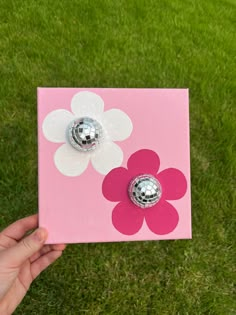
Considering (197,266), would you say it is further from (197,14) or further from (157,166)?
(197,14)

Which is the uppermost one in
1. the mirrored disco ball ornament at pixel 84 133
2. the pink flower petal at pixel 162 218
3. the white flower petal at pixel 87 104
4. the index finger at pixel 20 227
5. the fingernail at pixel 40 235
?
the white flower petal at pixel 87 104

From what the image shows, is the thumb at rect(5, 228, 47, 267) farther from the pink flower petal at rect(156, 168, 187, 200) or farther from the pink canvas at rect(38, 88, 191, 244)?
the pink flower petal at rect(156, 168, 187, 200)

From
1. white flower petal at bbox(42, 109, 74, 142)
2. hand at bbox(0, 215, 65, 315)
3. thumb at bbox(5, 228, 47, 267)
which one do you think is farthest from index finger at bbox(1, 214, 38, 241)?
white flower petal at bbox(42, 109, 74, 142)

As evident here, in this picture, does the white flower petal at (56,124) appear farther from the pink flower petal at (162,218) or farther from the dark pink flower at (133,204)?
the pink flower petal at (162,218)

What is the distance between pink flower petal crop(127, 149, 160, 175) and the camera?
114 centimetres

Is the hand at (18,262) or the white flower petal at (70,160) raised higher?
the white flower petal at (70,160)

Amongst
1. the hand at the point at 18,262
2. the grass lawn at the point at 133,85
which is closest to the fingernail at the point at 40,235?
the hand at the point at 18,262

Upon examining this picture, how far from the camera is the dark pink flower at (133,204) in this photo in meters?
1.13

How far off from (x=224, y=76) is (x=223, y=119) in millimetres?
280

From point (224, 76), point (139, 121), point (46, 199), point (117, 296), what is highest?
point (224, 76)

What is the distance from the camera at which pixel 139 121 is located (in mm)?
1144

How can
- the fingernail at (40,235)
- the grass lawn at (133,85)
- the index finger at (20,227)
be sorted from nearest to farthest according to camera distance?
1. the fingernail at (40,235)
2. the index finger at (20,227)
3. the grass lawn at (133,85)

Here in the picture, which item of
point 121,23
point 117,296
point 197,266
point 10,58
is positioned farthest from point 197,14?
point 117,296

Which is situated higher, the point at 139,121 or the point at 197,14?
the point at 197,14
